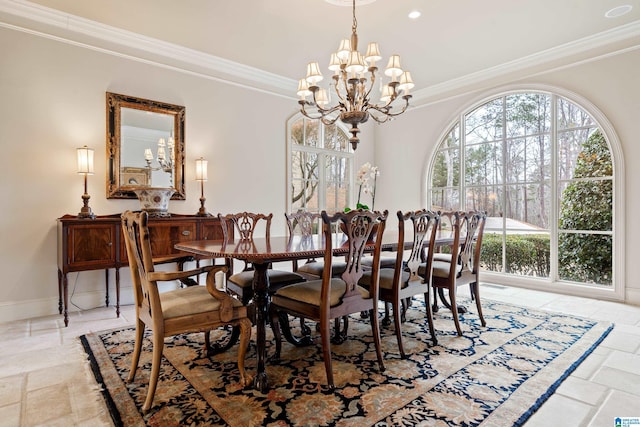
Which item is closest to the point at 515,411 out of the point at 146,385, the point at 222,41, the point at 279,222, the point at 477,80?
the point at 146,385

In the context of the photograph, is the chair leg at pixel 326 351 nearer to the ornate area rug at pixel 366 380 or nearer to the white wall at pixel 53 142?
the ornate area rug at pixel 366 380

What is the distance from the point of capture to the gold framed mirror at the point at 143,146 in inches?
149

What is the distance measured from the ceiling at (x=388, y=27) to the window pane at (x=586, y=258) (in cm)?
212

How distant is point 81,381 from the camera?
6.77 feet

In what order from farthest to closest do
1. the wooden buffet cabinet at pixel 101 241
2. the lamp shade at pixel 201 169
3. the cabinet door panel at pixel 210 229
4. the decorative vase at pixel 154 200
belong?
the lamp shade at pixel 201 169 → the cabinet door panel at pixel 210 229 → the decorative vase at pixel 154 200 → the wooden buffet cabinet at pixel 101 241

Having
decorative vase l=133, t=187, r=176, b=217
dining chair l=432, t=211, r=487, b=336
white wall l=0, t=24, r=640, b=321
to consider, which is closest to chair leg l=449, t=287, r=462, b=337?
dining chair l=432, t=211, r=487, b=336

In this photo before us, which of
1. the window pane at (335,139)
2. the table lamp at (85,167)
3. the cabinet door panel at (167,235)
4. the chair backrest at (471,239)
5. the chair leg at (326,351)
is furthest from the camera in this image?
the window pane at (335,139)

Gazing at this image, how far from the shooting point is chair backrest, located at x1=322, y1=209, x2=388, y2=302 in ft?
6.51

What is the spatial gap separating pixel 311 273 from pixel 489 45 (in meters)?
3.36

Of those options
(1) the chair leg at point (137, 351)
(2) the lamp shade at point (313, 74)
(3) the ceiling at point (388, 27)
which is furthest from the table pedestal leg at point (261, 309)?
(3) the ceiling at point (388, 27)

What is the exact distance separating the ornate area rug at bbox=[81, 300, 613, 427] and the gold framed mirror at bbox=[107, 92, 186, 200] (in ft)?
5.61

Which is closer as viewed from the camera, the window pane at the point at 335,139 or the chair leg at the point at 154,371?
the chair leg at the point at 154,371

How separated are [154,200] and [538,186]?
4.68m

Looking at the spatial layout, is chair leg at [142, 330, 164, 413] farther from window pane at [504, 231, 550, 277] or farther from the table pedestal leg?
window pane at [504, 231, 550, 277]
